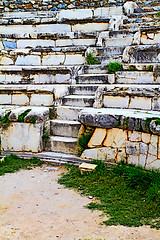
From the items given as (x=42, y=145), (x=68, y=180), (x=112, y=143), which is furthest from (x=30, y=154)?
(x=112, y=143)

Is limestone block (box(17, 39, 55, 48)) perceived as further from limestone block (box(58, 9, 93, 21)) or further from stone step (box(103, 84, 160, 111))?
stone step (box(103, 84, 160, 111))

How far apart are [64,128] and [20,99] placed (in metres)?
1.66

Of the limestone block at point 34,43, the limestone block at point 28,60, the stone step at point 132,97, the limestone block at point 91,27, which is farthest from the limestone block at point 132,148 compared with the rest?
the limestone block at point 91,27

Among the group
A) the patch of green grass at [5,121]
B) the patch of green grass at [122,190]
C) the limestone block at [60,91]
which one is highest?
the limestone block at [60,91]

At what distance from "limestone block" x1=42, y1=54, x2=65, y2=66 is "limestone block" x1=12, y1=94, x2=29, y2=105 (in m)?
2.04

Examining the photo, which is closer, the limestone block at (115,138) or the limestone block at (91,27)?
the limestone block at (115,138)

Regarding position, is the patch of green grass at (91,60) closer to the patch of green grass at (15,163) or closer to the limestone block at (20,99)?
the limestone block at (20,99)

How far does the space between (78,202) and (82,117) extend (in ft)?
5.85

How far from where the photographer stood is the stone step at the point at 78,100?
19.6 ft

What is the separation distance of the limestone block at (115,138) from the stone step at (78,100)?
3.99 ft

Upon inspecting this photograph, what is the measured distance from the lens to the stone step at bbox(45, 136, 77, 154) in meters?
5.44

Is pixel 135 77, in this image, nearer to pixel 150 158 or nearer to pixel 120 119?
pixel 120 119

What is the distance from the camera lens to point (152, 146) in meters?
4.47

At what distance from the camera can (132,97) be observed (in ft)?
18.2
